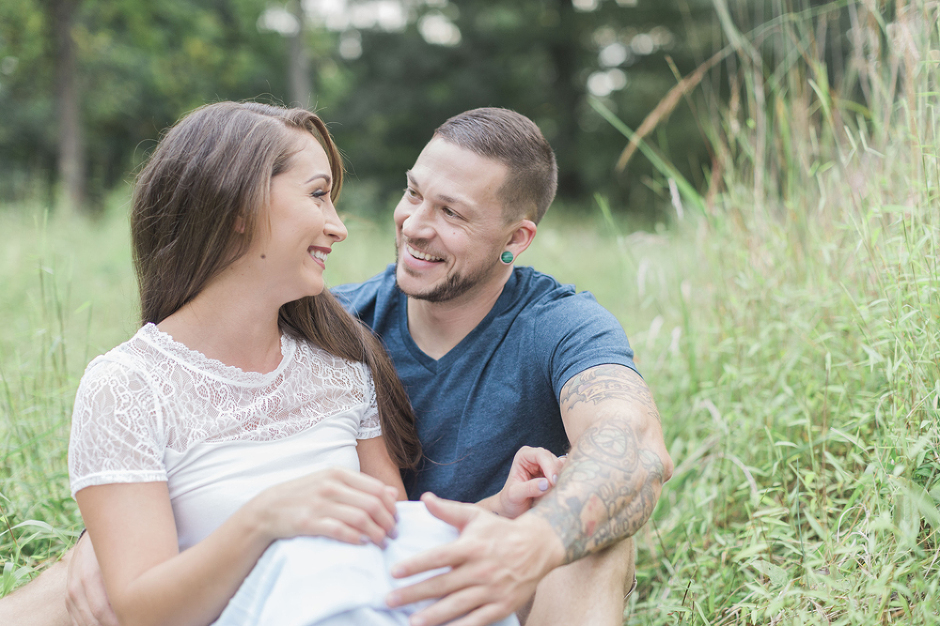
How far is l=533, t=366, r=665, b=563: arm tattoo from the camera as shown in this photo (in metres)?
1.61

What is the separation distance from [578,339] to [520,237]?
590mm

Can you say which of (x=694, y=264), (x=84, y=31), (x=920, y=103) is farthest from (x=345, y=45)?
(x=920, y=103)

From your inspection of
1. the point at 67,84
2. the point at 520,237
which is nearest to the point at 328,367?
the point at 520,237

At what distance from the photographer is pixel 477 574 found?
1444 millimetres

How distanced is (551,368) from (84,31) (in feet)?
45.3

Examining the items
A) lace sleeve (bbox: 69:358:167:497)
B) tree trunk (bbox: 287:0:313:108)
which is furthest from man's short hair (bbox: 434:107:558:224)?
tree trunk (bbox: 287:0:313:108)

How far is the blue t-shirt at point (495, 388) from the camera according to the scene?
7.26ft

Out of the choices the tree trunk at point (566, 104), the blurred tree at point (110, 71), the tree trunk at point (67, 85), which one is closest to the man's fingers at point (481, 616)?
the blurred tree at point (110, 71)

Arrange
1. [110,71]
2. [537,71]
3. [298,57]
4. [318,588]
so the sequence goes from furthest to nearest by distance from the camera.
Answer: [537,71], [110,71], [298,57], [318,588]

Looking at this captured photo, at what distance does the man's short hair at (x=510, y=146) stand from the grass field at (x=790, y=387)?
84 centimetres

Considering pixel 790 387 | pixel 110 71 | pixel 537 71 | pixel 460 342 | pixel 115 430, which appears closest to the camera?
pixel 115 430

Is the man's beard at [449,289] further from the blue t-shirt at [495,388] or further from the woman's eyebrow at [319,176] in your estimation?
the woman's eyebrow at [319,176]

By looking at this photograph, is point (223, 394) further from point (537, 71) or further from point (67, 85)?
point (537, 71)

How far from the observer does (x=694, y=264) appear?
3662 mm
